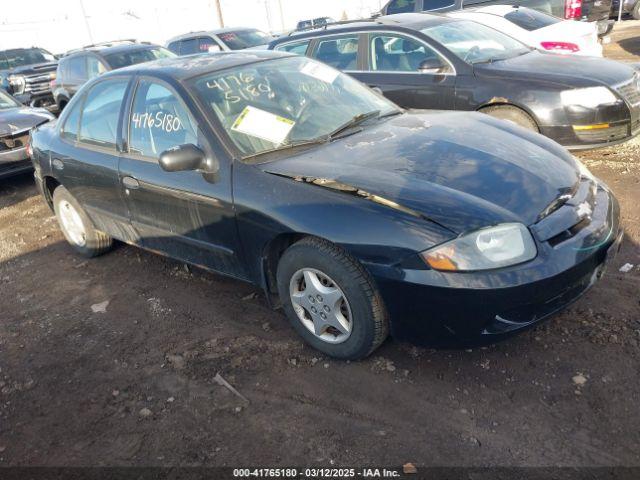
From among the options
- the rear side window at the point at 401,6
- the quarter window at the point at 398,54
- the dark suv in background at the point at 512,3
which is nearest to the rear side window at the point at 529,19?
the dark suv in background at the point at 512,3

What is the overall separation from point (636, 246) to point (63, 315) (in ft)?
13.7

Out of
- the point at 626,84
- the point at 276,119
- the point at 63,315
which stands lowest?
the point at 63,315

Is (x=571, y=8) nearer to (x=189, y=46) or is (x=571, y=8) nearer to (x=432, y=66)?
(x=432, y=66)

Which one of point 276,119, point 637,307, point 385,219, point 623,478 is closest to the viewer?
point 623,478

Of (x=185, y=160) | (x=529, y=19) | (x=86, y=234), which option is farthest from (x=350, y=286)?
(x=529, y=19)

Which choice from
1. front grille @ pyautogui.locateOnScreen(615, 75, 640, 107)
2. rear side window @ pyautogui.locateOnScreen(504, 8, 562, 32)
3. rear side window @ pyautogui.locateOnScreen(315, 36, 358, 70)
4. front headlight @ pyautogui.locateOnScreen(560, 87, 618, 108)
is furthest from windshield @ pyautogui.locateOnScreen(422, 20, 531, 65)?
rear side window @ pyautogui.locateOnScreen(504, 8, 562, 32)

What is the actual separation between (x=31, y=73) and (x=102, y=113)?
12734 mm

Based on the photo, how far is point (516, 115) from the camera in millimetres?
5379

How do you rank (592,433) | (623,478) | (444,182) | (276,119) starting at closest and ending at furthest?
(623,478) < (592,433) < (444,182) < (276,119)

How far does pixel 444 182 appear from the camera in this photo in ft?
9.07

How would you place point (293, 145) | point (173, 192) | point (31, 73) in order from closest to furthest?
point (293, 145) → point (173, 192) → point (31, 73)

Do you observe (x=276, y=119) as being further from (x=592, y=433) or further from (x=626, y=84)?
(x=626, y=84)

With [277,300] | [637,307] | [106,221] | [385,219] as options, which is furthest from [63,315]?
[637,307]

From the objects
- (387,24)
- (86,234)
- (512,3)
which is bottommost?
(86,234)
